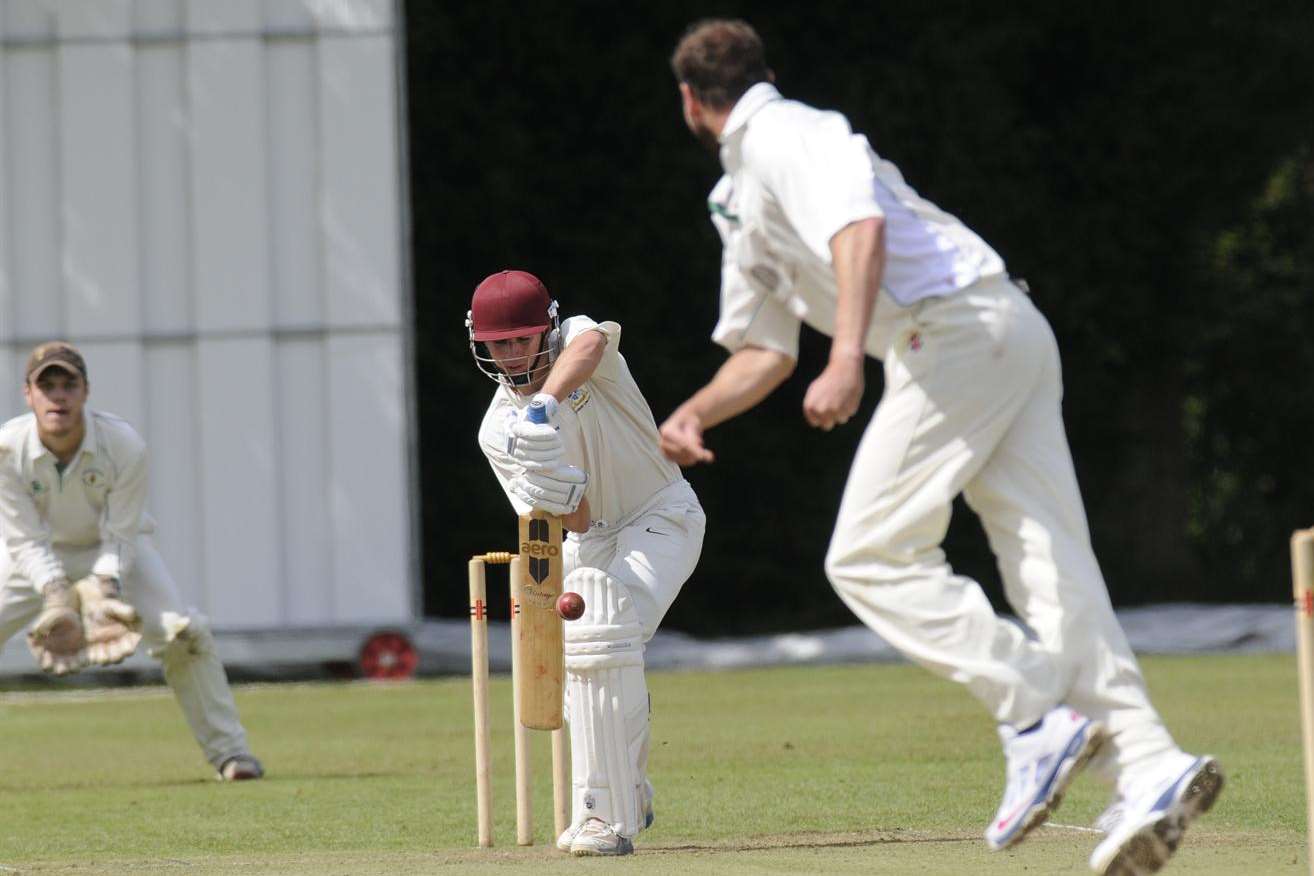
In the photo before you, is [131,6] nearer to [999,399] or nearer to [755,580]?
[755,580]

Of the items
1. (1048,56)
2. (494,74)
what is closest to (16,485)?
(494,74)

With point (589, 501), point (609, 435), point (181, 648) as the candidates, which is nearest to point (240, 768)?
point (181, 648)

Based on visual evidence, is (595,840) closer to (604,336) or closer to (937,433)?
(604,336)

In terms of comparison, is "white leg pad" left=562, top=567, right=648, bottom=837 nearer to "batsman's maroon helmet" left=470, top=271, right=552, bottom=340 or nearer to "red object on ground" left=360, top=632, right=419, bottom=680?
"batsman's maroon helmet" left=470, top=271, right=552, bottom=340

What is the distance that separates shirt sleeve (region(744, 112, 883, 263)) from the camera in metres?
3.83

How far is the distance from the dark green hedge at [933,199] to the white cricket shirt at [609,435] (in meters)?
10.6

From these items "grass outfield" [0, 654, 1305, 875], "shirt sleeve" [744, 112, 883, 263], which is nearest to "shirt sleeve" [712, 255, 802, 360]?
"shirt sleeve" [744, 112, 883, 263]

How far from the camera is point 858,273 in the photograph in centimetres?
378

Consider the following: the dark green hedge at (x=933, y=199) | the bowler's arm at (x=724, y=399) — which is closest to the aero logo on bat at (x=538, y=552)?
the bowler's arm at (x=724, y=399)

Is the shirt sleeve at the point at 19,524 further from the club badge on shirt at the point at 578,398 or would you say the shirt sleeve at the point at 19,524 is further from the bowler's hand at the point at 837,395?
the bowler's hand at the point at 837,395

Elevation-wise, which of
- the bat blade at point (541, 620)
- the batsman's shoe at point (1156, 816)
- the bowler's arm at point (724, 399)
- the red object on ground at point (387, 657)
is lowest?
the red object on ground at point (387, 657)

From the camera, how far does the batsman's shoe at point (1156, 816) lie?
3.77m

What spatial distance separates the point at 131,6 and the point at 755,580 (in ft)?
20.7

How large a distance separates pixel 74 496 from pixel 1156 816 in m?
4.57
